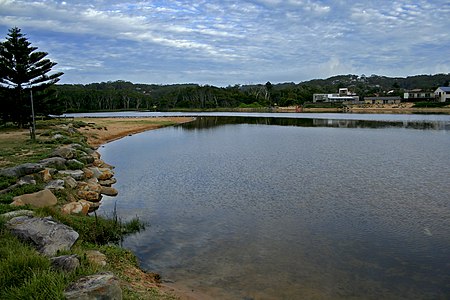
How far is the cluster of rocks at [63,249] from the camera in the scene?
16.8 ft

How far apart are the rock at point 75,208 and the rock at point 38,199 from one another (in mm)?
376

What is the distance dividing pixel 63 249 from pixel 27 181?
661 centimetres

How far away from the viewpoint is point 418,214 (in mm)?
12891

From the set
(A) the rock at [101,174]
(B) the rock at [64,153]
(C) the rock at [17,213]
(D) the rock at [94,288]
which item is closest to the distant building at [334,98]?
(A) the rock at [101,174]

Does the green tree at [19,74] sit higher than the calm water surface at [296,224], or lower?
higher

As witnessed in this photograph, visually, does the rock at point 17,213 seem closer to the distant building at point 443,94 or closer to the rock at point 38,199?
the rock at point 38,199

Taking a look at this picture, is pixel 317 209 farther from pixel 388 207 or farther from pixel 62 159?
pixel 62 159

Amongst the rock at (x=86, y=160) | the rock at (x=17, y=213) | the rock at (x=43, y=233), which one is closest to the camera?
the rock at (x=43, y=233)

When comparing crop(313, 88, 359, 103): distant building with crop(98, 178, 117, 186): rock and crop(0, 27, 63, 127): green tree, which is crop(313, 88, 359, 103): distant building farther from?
crop(98, 178, 117, 186): rock

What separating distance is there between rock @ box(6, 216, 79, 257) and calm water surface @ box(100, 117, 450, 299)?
221cm

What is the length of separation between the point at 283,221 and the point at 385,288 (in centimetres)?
465

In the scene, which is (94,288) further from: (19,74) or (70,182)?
(19,74)

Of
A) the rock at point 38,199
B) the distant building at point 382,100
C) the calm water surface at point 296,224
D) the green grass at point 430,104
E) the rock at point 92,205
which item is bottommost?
the calm water surface at point 296,224

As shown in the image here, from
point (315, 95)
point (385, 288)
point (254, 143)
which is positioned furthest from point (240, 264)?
point (315, 95)
